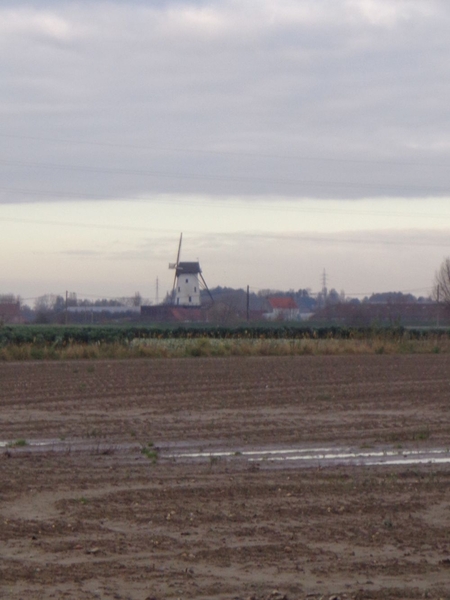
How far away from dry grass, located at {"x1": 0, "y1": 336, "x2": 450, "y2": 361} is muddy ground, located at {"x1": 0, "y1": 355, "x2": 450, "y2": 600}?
13664 millimetres

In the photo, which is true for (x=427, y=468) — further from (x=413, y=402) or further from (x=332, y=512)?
(x=413, y=402)

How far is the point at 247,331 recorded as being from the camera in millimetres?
45844

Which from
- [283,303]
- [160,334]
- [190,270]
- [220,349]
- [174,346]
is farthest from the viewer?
[283,303]

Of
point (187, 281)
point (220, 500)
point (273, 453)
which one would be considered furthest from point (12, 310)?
point (220, 500)

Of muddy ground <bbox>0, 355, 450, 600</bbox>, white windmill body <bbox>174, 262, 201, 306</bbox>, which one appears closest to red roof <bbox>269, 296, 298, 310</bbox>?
white windmill body <bbox>174, 262, 201, 306</bbox>

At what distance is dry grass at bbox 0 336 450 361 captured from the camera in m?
31.9

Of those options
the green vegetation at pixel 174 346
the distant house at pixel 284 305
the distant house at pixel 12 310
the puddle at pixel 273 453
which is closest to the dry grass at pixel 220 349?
the green vegetation at pixel 174 346

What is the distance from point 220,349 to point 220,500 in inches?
996

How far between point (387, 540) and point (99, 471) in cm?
405

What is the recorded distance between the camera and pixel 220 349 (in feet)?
111

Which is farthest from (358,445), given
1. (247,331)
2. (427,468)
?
(247,331)

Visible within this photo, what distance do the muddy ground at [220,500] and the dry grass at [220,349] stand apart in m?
13.7

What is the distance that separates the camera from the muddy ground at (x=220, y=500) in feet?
20.2

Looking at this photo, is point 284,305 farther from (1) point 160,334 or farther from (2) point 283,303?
(1) point 160,334
